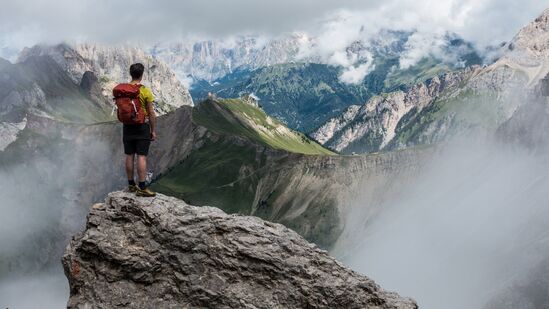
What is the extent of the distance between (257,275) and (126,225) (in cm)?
524

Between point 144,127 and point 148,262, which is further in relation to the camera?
point 144,127

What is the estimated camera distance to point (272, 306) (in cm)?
2130

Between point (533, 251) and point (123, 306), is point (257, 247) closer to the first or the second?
point (123, 306)

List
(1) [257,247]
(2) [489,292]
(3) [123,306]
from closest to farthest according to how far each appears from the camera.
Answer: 1. (3) [123,306]
2. (1) [257,247]
3. (2) [489,292]

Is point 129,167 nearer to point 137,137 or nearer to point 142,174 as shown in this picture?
point 142,174

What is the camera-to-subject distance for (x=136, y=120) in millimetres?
22781

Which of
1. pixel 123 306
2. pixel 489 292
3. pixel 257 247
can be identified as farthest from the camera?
pixel 489 292

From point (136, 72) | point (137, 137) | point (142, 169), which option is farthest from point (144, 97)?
point (142, 169)

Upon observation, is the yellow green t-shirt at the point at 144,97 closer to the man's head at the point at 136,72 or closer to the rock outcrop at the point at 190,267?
the man's head at the point at 136,72

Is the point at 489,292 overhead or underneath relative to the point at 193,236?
underneath

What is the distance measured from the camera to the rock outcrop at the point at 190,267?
2123 cm

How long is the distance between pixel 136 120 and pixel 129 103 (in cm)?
70

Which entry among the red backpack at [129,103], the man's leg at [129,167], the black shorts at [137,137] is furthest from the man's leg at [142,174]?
the red backpack at [129,103]

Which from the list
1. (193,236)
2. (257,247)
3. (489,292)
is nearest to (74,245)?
(193,236)
